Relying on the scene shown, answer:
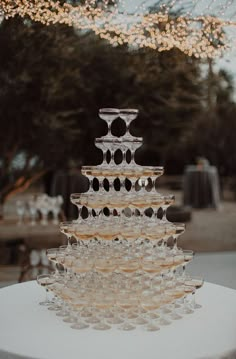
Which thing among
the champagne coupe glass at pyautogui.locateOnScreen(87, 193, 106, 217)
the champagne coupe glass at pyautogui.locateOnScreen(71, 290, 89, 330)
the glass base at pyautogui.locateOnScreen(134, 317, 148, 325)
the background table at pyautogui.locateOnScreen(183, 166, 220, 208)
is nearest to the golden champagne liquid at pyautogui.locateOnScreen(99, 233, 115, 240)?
the champagne coupe glass at pyautogui.locateOnScreen(87, 193, 106, 217)

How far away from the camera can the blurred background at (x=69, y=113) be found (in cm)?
515

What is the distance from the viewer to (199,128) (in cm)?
917

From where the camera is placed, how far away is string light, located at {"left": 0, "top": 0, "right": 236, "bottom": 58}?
4.89 metres

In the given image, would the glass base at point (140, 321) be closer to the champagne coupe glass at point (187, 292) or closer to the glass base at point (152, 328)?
the glass base at point (152, 328)

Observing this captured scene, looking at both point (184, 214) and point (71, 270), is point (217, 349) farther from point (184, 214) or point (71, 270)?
point (184, 214)

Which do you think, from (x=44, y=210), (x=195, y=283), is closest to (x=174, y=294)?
(x=195, y=283)

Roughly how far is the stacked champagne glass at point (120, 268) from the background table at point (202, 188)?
21.8 ft

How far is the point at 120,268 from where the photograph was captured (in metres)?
2.17

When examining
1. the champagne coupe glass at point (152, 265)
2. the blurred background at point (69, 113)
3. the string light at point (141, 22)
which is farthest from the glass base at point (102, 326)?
the string light at point (141, 22)

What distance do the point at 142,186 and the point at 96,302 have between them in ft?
1.91

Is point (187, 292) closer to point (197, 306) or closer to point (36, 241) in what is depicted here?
point (197, 306)

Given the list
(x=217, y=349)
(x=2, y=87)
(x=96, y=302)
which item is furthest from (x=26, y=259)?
(x=217, y=349)

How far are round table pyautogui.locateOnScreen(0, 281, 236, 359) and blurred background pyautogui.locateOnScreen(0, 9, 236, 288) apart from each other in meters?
2.50

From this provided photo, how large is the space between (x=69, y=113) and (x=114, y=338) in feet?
13.9
